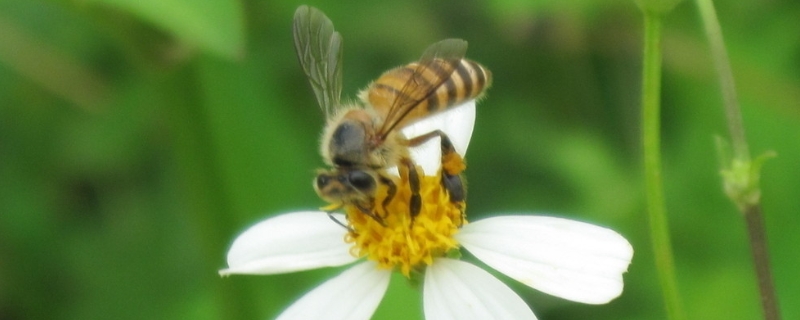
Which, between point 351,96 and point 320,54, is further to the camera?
point 351,96

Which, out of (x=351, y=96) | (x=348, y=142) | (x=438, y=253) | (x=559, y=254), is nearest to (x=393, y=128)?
(x=348, y=142)

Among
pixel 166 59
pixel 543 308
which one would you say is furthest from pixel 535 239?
pixel 543 308

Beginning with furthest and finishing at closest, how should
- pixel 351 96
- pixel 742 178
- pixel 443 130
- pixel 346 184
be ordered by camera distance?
pixel 351 96
pixel 443 130
pixel 346 184
pixel 742 178

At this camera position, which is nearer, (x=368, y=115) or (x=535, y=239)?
(x=535, y=239)

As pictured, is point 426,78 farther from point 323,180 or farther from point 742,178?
point 742,178

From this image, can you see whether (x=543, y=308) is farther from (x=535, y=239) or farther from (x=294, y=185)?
(x=535, y=239)

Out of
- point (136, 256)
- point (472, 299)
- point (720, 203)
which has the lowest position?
point (136, 256)

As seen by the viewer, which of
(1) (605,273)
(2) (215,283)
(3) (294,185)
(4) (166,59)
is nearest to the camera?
(1) (605,273)
